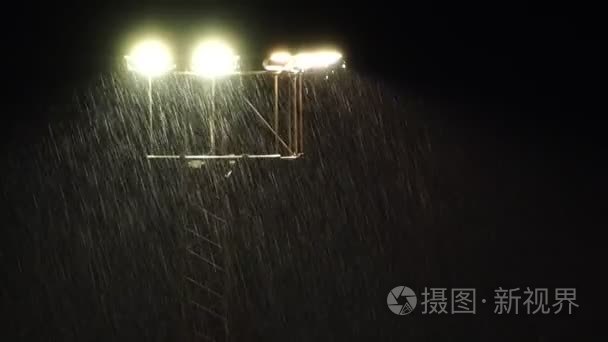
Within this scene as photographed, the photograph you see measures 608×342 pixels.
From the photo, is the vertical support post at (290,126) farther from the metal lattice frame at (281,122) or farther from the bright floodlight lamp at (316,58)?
the bright floodlight lamp at (316,58)

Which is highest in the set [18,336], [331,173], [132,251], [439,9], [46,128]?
[439,9]

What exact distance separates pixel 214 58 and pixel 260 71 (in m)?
0.45

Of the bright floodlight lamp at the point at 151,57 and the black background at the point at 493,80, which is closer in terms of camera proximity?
the bright floodlight lamp at the point at 151,57

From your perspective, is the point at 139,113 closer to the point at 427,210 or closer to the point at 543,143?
the point at 427,210

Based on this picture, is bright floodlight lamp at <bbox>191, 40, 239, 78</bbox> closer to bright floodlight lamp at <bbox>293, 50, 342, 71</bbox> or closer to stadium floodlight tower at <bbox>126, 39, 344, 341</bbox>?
stadium floodlight tower at <bbox>126, 39, 344, 341</bbox>

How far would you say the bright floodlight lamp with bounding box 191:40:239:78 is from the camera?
4328mm

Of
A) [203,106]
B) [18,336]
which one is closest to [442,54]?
[203,106]

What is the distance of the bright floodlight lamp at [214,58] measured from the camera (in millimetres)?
4328

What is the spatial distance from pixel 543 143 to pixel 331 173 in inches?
73.1

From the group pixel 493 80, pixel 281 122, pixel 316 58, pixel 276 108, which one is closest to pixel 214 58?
pixel 276 108

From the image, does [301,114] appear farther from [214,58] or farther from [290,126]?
[214,58]

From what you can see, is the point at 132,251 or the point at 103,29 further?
the point at 132,251

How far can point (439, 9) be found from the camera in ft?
16.0

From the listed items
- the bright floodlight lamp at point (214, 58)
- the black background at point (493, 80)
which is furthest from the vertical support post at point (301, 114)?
the bright floodlight lamp at point (214, 58)
